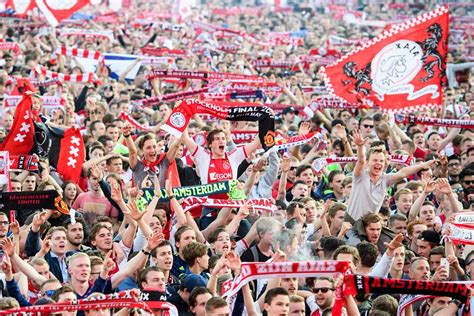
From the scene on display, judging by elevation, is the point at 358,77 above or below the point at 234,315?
above

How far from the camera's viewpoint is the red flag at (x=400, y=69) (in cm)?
1659

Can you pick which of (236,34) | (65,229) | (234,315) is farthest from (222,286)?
(236,34)

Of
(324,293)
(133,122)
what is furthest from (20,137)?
(324,293)

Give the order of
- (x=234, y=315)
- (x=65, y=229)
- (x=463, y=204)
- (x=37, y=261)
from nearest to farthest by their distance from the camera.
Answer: (x=234, y=315), (x=37, y=261), (x=65, y=229), (x=463, y=204)

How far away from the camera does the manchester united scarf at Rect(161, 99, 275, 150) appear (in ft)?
41.9

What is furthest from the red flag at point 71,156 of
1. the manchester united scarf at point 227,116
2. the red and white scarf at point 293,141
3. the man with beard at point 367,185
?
the man with beard at point 367,185

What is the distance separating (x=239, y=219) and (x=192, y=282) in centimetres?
144

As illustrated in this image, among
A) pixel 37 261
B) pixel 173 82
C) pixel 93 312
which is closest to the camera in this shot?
pixel 93 312

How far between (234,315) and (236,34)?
24.1 metres

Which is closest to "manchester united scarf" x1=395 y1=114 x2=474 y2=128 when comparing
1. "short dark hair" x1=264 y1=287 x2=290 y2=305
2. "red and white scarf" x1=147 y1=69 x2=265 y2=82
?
"red and white scarf" x1=147 y1=69 x2=265 y2=82

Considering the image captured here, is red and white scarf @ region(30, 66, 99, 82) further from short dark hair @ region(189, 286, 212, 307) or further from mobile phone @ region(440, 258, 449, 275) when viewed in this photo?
short dark hair @ region(189, 286, 212, 307)

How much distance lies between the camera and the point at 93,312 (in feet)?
27.0

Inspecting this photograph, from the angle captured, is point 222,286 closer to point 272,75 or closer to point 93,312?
point 93,312

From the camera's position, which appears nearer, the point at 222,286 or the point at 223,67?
the point at 222,286
